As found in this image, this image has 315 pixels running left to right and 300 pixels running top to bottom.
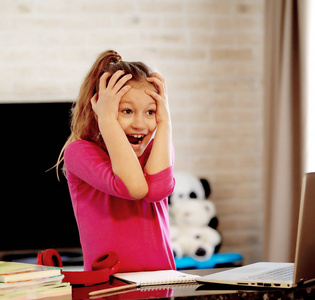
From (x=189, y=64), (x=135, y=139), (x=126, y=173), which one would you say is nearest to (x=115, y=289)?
(x=126, y=173)

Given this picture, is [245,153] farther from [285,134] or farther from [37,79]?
[37,79]

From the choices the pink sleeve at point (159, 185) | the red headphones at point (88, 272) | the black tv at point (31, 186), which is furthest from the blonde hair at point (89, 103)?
the black tv at point (31, 186)

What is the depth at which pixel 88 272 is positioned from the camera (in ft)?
3.70

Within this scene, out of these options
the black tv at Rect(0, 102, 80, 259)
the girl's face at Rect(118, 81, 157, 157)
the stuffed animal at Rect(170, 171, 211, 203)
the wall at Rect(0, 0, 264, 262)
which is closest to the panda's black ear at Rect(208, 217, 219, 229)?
the stuffed animal at Rect(170, 171, 211, 203)

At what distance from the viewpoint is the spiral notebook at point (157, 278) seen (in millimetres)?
1104

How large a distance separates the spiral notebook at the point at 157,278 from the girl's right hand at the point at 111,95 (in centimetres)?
39

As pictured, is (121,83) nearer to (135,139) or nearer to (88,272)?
(135,139)

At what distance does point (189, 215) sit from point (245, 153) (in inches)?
26.8

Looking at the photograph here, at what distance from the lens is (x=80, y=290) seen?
3.52ft

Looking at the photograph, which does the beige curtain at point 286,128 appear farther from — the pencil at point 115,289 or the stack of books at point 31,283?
the stack of books at point 31,283

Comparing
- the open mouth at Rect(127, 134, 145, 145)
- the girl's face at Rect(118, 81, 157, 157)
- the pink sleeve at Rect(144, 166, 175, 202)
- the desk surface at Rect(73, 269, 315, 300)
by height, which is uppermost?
the girl's face at Rect(118, 81, 157, 157)

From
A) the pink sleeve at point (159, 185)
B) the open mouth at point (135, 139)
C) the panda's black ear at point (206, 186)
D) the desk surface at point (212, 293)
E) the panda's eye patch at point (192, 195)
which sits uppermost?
the open mouth at point (135, 139)

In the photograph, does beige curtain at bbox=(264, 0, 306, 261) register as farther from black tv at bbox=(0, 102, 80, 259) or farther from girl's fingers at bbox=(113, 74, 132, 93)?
A: girl's fingers at bbox=(113, 74, 132, 93)

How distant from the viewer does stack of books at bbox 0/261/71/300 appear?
0.97 m
